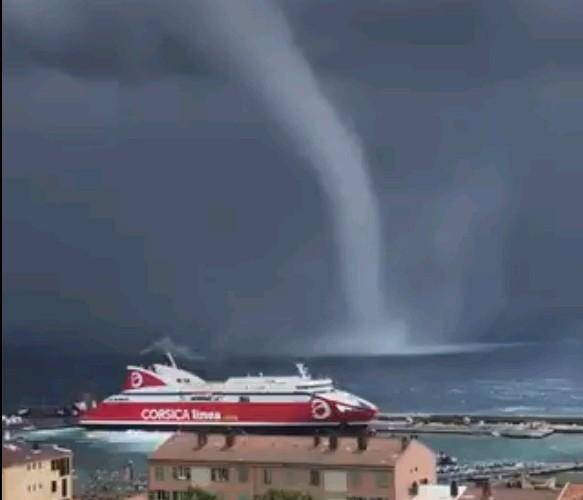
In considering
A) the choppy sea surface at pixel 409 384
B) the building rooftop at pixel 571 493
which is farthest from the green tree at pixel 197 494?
the choppy sea surface at pixel 409 384

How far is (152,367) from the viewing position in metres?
13.9

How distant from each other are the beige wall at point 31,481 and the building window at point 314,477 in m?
1.13

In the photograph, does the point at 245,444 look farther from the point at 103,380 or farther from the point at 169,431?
the point at 103,380

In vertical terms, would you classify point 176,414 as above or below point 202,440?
above

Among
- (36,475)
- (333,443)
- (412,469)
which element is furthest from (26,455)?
(412,469)

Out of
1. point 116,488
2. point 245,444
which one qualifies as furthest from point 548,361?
point 245,444

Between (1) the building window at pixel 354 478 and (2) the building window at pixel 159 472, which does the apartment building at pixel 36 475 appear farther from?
(1) the building window at pixel 354 478

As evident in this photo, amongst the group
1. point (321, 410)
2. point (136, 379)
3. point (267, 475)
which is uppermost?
point (136, 379)

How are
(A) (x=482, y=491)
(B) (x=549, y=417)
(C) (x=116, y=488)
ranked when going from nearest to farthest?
(A) (x=482, y=491), (C) (x=116, y=488), (B) (x=549, y=417)

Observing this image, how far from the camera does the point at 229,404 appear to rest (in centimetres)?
1248

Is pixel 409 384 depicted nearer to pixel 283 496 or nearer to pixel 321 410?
pixel 321 410

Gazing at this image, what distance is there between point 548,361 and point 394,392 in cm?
165

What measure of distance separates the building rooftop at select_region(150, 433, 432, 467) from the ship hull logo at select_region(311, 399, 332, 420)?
20.1 feet

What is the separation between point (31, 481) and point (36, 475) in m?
0.06
